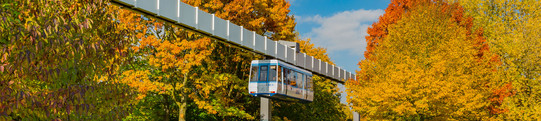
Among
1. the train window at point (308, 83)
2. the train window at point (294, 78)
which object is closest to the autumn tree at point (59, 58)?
the train window at point (294, 78)

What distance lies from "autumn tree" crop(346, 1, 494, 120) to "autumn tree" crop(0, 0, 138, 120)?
1971cm

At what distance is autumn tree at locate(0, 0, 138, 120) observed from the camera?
7277mm

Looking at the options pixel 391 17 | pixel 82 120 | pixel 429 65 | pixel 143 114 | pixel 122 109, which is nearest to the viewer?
pixel 82 120

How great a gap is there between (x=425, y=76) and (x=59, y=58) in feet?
74.0

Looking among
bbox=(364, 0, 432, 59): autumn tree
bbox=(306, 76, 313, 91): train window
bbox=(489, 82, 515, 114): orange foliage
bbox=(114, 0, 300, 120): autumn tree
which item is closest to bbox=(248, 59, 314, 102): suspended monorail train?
bbox=(114, 0, 300, 120): autumn tree

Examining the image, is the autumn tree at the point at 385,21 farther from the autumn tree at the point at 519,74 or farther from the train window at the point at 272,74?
the train window at the point at 272,74

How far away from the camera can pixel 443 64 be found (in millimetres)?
28578

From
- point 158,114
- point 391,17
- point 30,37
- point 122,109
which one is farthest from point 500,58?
point 30,37

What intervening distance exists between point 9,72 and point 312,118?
106 ft

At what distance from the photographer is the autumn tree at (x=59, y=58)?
287 inches

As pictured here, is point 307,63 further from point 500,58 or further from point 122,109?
point 122,109

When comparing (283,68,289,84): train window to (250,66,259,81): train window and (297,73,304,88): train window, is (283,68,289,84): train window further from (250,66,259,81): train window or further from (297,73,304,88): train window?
(297,73,304,88): train window

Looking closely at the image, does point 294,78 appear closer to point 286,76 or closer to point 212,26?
point 286,76

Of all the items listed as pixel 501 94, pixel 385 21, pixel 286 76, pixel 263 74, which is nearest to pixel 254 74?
pixel 263 74
